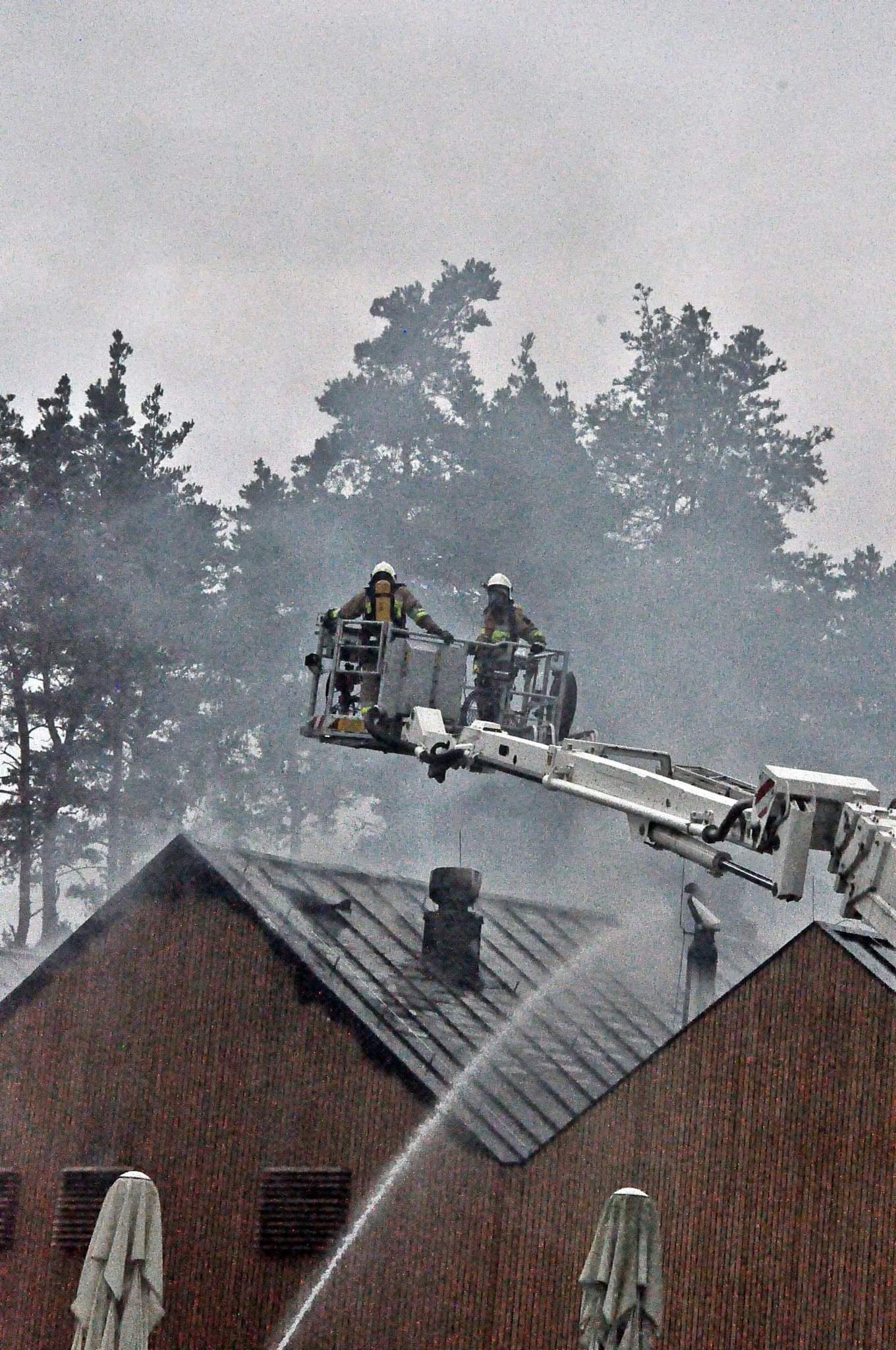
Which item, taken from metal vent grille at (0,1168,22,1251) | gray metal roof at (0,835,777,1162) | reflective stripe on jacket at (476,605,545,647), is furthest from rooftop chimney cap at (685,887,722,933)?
metal vent grille at (0,1168,22,1251)

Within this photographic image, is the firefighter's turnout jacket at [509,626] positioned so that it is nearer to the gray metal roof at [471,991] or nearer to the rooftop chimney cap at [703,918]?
the gray metal roof at [471,991]

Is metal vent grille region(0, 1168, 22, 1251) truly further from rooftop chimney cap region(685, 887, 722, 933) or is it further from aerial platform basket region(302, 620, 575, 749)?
rooftop chimney cap region(685, 887, 722, 933)

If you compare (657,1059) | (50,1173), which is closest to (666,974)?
(657,1059)

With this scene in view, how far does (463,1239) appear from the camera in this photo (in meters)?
20.5

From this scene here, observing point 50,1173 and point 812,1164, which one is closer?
point 812,1164

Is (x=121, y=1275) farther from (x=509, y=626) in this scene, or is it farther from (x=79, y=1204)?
(x=509, y=626)

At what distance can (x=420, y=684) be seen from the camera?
58.3 ft

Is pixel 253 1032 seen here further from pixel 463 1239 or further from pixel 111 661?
pixel 111 661

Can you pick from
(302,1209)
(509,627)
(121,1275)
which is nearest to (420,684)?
(509,627)

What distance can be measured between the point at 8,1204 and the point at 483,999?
6.11 m

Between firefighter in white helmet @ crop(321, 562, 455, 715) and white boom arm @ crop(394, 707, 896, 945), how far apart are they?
3.17 meters

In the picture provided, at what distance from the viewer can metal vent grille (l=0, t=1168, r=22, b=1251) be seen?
22.2 meters

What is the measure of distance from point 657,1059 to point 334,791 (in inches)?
1011

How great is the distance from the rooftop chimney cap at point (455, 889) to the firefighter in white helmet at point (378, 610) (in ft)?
19.1
